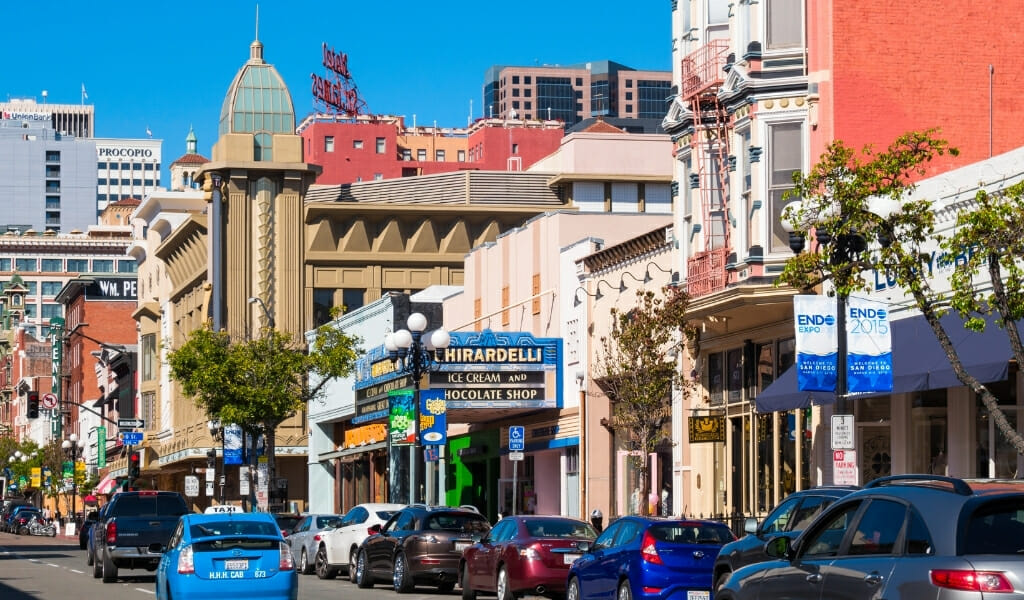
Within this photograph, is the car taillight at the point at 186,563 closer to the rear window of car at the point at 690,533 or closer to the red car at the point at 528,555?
the red car at the point at 528,555

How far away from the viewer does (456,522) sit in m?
30.5

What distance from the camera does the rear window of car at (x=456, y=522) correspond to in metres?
30.4

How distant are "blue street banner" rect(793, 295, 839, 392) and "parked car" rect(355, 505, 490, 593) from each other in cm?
760

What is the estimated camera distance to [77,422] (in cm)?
15188

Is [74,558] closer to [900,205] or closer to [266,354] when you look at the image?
[266,354]

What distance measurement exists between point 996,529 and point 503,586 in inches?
603

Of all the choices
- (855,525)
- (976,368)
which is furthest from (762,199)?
(855,525)

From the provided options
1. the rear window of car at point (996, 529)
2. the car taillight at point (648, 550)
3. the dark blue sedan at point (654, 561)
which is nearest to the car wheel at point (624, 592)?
the dark blue sedan at point (654, 561)

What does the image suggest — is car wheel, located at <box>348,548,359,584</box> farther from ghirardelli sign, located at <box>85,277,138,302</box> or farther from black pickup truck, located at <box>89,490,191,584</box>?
ghirardelli sign, located at <box>85,277,138,302</box>

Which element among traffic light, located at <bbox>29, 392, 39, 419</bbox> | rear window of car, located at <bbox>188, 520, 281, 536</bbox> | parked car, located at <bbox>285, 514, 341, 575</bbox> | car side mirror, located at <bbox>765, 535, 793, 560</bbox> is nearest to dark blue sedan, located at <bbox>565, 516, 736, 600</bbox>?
rear window of car, located at <bbox>188, 520, 281, 536</bbox>

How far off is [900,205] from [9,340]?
190 meters

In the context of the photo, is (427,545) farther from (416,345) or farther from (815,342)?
(815,342)

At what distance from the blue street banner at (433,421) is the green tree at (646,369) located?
436 centimetres

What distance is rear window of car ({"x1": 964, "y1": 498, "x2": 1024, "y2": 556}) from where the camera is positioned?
1102cm
